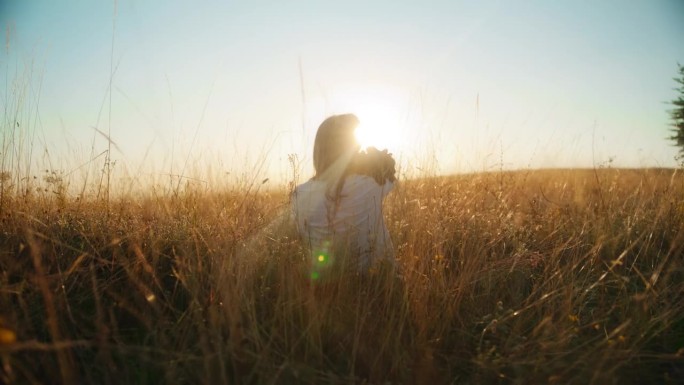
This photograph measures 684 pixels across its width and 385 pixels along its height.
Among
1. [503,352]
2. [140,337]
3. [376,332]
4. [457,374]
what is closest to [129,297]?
[140,337]

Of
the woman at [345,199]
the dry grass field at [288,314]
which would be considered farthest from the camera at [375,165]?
the dry grass field at [288,314]

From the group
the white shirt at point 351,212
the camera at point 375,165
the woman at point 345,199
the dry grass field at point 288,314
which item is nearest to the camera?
the dry grass field at point 288,314

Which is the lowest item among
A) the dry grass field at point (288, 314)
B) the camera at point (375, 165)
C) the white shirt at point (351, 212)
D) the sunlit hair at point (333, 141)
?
the dry grass field at point (288, 314)

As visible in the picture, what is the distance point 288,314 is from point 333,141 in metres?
0.97

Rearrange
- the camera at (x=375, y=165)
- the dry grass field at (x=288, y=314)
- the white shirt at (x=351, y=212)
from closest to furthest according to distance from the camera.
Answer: the dry grass field at (x=288, y=314) → the white shirt at (x=351, y=212) → the camera at (x=375, y=165)

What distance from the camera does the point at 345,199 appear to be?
2.01 m

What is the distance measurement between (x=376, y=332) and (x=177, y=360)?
26.1 inches

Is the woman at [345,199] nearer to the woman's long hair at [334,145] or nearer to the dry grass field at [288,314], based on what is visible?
the woman's long hair at [334,145]

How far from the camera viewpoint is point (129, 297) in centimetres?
156

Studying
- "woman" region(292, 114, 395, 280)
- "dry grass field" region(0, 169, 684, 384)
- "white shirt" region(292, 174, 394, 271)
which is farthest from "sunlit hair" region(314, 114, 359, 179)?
"dry grass field" region(0, 169, 684, 384)

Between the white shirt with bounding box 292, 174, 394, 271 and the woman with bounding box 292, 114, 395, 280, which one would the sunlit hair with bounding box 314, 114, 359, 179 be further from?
the white shirt with bounding box 292, 174, 394, 271

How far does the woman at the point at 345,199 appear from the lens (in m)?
1.81

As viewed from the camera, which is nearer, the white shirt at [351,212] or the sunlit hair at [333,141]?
the white shirt at [351,212]

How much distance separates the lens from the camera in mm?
2059
